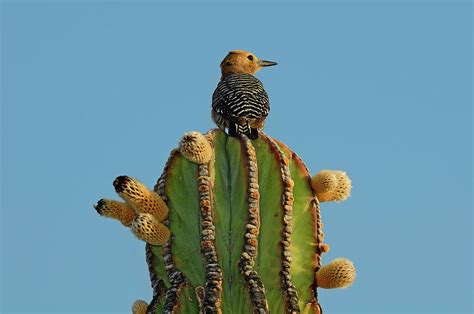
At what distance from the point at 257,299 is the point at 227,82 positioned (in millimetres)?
3181

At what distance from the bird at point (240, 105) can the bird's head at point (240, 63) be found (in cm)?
76

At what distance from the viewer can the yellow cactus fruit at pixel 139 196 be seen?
26.6ft

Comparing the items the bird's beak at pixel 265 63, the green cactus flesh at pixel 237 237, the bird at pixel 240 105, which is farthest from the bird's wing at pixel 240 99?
the bird's beak at pixel 265 63

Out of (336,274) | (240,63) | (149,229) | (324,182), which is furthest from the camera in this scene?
(240,63)

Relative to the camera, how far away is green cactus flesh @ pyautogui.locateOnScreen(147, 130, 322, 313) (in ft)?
26.5

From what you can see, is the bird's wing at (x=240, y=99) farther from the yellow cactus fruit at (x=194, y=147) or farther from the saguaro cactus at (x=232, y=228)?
the yellow cactus fruit at (x=194, y=147)

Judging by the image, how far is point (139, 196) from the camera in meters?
8.16

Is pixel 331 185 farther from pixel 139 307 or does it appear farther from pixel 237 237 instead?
pixel 139 307

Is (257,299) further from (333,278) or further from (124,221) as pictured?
(124,221)

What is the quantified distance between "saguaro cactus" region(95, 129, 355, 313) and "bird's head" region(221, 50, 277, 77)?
3.38 meters

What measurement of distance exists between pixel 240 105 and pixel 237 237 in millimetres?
1910

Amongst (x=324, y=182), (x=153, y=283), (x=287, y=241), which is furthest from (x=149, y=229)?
(x=324, y=182)

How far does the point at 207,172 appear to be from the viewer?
325 inches

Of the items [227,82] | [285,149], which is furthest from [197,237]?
[227,82]
